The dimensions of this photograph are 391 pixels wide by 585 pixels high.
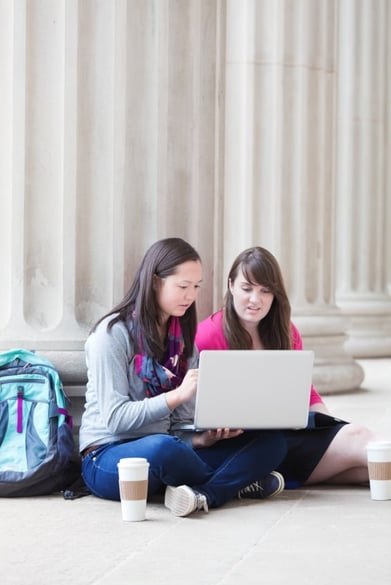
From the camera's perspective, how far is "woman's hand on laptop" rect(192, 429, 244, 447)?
7.58 m

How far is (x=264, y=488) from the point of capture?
26.0ft

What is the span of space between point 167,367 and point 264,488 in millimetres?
943

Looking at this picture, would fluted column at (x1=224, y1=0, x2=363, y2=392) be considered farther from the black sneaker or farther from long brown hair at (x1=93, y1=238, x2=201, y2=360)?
long brown hair at (x1=93, y1=238, x2=201, y2=360)

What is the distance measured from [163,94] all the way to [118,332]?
2.04m

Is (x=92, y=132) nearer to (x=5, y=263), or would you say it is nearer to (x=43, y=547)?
(x=5, y=263)

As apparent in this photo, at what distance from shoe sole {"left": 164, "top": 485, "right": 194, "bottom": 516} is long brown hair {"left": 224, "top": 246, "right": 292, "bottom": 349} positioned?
1.29 m

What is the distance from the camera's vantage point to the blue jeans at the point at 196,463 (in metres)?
7.42

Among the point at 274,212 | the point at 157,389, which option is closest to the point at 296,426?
the point at 157,389

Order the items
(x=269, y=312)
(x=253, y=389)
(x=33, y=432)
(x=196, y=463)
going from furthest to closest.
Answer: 1. (x=269, y=312)
2. (x=33, y=432)
3. (x=196, y=463)
4. (x=253, y=389)

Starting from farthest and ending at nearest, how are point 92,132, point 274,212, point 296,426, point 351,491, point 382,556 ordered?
point 274,212, point 92,132, point 351,491, point 296,426, point 382,556

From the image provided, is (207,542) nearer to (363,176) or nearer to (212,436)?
(212,436)

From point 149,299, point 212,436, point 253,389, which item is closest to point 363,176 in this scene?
point 149,299

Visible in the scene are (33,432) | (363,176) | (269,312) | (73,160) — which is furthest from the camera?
(363,176)

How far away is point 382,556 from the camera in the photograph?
616cm
